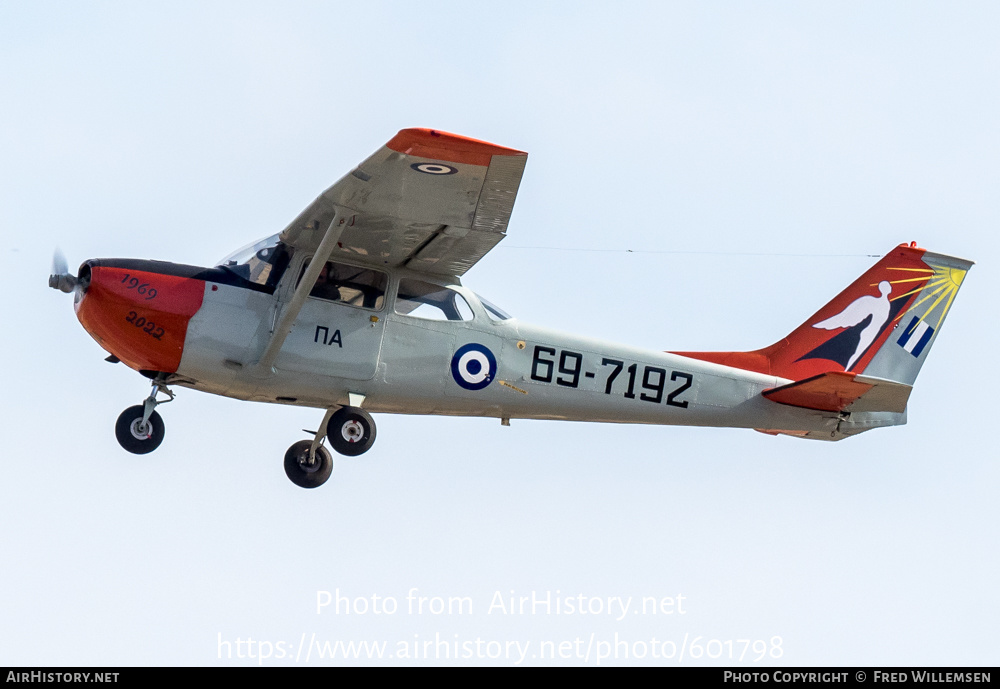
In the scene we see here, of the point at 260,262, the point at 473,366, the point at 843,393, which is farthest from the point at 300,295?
the point at 843,393

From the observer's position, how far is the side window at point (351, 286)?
44.6 ft

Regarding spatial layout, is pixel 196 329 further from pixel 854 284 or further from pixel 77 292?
pixel 854 284

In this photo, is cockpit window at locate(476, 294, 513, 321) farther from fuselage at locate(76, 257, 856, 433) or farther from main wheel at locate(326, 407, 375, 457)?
main wheel at locate(326, 407, 375, 457)

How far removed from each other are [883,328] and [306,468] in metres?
6.57

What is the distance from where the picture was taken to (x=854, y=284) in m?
16.3

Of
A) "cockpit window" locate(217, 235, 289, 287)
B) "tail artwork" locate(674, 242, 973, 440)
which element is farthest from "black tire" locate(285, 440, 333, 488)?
"tail artwork" locate(674, 242, 973, 440)

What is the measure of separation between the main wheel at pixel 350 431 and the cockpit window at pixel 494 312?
5.22 feet

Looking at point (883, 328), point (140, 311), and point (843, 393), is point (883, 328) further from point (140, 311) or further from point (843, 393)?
point (140, 311)

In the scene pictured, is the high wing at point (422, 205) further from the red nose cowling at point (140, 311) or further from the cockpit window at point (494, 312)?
the red nose cowling at point (140, 311)

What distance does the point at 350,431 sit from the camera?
44.5ft

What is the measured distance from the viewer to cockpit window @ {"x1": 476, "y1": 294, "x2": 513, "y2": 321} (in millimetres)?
14125
